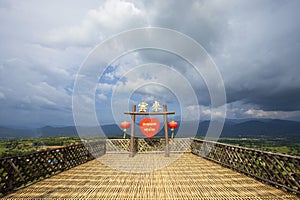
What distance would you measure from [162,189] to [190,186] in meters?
0.60

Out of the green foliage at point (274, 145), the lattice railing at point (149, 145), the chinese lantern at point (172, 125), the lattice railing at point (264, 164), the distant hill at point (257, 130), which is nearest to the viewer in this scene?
the lattice railing at point (264, 164)

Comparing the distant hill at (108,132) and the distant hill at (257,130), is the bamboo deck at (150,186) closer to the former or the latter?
the distant hill at (108,132)

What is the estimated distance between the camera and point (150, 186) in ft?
11.6

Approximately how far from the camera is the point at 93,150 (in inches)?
A: 271

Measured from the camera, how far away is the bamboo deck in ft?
10.1

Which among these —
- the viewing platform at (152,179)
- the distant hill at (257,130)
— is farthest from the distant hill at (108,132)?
the viewing platform at (152,179)

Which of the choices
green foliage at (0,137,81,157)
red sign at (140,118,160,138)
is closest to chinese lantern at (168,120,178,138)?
red sign at (140,118,160,138)

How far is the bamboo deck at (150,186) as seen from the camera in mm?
3064

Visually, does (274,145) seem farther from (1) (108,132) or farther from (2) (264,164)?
(2) (264,164)

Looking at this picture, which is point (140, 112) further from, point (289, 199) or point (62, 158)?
point (289, 199)

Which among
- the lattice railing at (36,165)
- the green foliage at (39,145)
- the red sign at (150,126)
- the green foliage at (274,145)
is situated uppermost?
the red sign at (150,126)

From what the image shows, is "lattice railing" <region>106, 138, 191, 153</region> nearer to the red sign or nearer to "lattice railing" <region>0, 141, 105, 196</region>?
the red sign

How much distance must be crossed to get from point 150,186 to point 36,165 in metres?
2.52

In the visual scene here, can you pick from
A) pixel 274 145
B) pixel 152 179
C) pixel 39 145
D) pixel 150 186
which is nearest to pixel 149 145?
pixel 152 179
